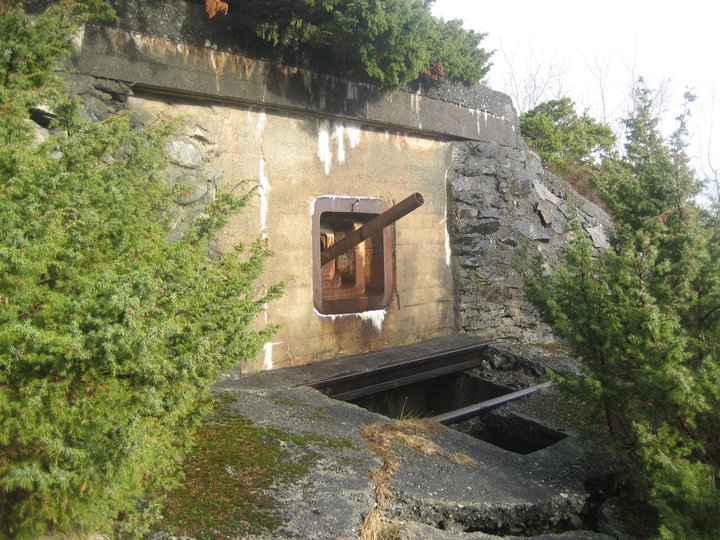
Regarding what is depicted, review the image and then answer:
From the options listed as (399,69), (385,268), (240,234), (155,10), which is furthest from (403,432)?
(155,10)

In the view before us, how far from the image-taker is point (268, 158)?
13.6 feet

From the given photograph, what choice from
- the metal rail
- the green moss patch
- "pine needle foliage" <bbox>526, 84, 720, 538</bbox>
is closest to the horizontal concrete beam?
the metal rail

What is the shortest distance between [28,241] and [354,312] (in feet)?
11.3

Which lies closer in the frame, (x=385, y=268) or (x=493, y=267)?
(x=385, y=268)

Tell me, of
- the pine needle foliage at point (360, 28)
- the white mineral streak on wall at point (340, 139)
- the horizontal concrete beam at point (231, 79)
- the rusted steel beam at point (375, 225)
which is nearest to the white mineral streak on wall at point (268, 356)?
the rusted steel beam at point (375, 225)

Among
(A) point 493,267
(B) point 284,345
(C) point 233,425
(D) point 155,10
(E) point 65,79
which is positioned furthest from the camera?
(A) point 493,267

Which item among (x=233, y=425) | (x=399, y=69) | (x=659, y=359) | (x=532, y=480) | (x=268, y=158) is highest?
(x=399, y=69)

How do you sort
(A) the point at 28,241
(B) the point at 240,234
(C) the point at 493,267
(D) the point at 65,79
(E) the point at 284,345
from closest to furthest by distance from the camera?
(A) the point at 28,241
(D) the point at 65,79
(B) the point at 240,234
(E) the point at 284,345
(C) the point at 493,267

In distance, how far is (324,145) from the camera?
450 centimetres

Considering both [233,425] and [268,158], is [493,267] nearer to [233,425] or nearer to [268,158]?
[268,158]

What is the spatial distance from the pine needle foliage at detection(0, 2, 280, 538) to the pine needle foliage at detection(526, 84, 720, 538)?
1.51 metres

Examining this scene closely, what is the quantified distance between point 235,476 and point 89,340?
116 centimetres

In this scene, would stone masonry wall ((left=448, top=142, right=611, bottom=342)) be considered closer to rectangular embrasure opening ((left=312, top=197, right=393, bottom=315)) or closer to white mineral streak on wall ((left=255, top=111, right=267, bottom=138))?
rectangular embrasure opening ((left=312, top=197, right=393, bottom=315))

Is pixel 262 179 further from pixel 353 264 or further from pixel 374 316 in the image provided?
pixel 374 316
